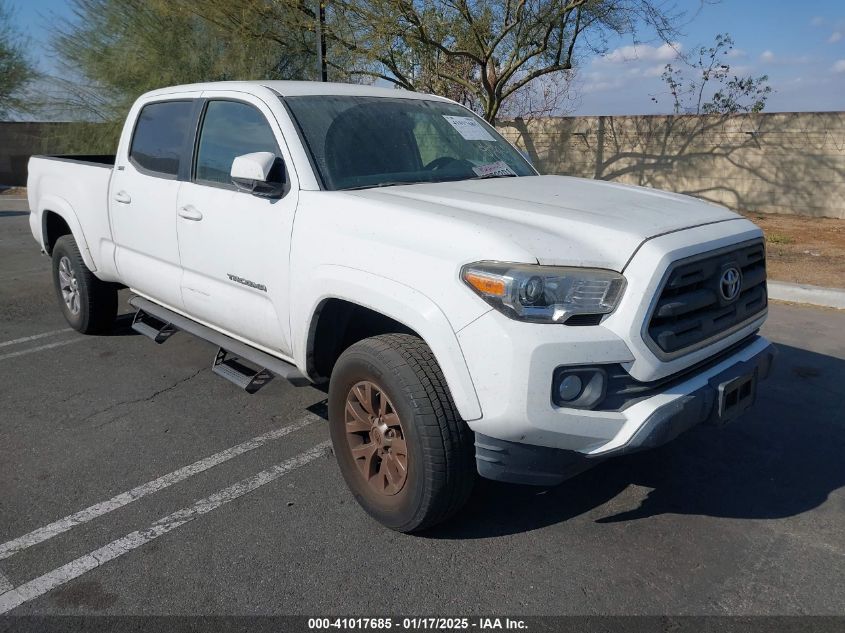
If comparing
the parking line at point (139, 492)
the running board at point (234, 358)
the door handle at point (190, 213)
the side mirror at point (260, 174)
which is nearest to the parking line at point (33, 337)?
the running board at point (234, 358)

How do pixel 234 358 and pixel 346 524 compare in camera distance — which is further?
pixel 234 358

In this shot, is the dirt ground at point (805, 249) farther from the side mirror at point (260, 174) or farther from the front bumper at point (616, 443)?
the side mirror at point (260, 174)

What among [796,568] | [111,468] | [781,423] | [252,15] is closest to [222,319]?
[111,468]

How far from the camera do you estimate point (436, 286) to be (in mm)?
2658

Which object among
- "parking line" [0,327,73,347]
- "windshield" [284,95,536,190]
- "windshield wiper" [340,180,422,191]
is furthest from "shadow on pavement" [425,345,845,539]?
"parking line" [0,327,73,347]

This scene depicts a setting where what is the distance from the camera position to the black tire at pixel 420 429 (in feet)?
8.95

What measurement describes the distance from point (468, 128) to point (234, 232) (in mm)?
1568

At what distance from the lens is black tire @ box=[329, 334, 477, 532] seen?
2.73 m

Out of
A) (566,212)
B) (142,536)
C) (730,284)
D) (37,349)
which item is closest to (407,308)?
(566,212)

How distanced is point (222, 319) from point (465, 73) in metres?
13.1

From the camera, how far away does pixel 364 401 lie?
3086 mm

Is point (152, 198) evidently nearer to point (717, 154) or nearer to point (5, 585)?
point (5, 585)

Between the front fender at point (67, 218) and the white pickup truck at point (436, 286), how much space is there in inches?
44.2

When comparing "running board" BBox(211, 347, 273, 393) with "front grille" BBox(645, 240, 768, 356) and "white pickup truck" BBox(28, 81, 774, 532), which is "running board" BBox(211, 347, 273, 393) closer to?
"white pickup truck" BBox(28, 81, 774, 532)
